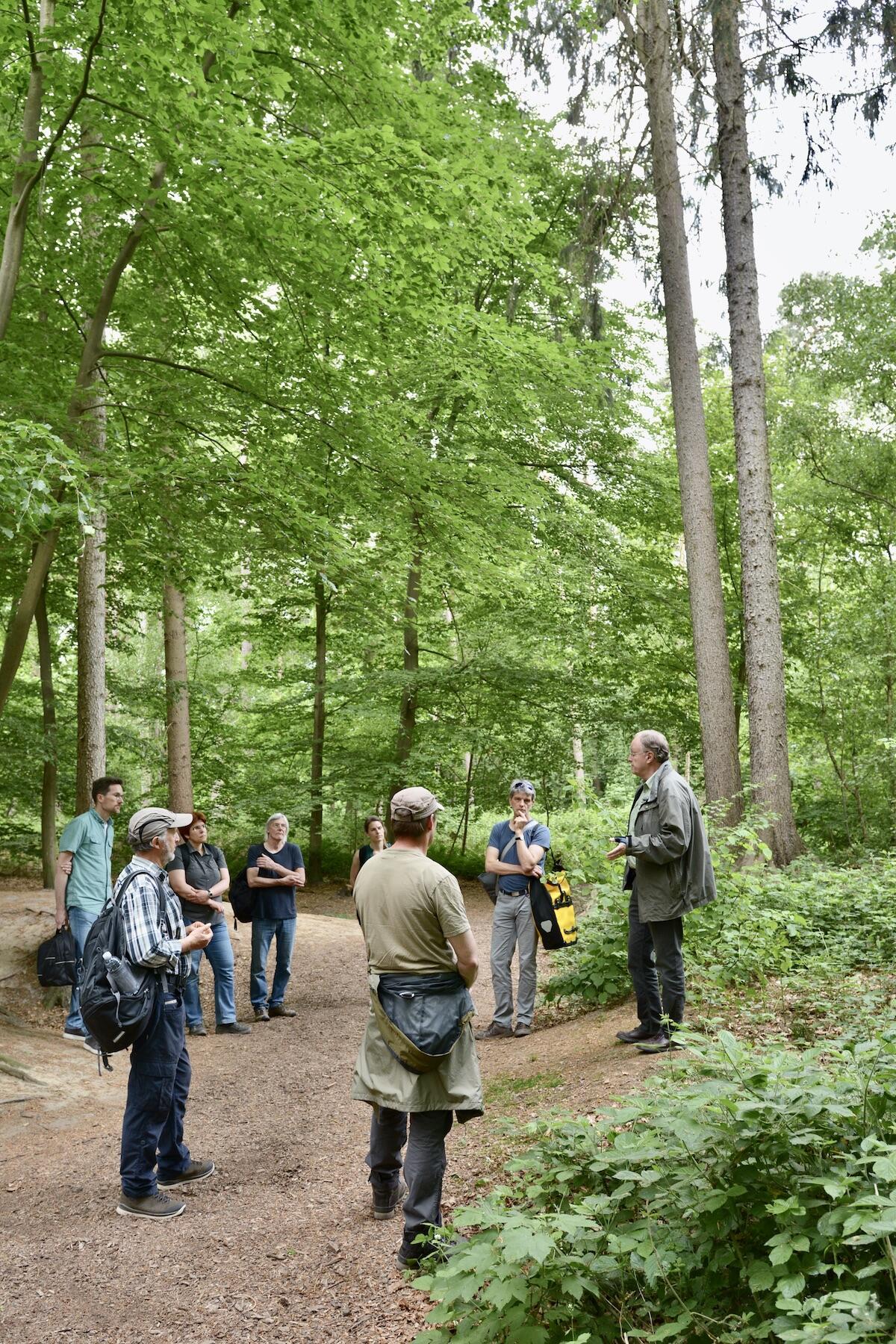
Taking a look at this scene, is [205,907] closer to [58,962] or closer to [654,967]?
[58,962]

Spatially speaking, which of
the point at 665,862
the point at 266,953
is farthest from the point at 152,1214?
the point at 266,953

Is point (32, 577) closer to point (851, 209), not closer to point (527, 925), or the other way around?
point (527, 925)

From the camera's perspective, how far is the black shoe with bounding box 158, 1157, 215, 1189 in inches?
191

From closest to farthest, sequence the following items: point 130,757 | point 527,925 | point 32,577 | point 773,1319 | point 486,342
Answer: point 773,1319, point 527,925, point 32,577, point 486,342, point 130,757

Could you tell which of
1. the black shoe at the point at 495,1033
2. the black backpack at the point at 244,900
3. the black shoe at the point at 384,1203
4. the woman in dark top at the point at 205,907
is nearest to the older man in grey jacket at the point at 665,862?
the black shoe at the point at 384,1203

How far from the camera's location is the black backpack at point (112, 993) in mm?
4215

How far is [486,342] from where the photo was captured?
9.04 metres

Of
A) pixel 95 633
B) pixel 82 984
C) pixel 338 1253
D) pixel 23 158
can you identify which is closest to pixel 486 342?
pixel 23 158

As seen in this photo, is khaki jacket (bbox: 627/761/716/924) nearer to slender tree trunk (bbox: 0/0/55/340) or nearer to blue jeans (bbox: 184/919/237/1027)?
blue jeans (bbox: 184/919/237/1027)

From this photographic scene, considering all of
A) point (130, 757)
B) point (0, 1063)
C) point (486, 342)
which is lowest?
point (0, 1063)

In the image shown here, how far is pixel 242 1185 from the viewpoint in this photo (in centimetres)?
485

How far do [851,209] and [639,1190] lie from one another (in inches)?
562

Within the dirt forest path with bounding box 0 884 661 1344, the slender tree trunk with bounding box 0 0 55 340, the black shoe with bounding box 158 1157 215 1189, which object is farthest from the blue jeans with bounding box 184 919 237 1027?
the slender tree trunk with bounding box 0 0 55 340

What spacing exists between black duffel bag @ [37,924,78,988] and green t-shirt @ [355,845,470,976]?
4.24 meters
